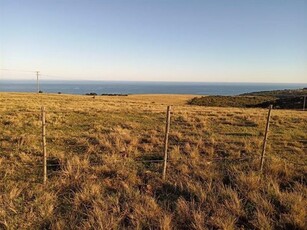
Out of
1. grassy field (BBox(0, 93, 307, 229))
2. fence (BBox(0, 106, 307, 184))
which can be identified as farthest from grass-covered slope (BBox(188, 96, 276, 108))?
grassy field (BBox(0, 93, 307, 229))

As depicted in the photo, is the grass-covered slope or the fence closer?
the fence

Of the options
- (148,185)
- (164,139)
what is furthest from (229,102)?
(148,185)

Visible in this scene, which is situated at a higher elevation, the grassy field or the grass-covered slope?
the grassy field

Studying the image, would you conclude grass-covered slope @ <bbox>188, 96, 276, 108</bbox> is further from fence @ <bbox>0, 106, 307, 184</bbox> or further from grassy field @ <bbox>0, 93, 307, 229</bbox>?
grassy field @ <bbox>0, 93, 307, 229</bbox>

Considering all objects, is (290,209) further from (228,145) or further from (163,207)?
(228,145)

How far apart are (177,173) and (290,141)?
8.23m

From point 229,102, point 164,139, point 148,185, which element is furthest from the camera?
point 229,102

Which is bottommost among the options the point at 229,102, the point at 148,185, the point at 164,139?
the point at 229,102

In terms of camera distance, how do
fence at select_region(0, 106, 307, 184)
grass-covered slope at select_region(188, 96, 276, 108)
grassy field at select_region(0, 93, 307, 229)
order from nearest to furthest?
grassy field at select_region(0, 93, 307, 229), fence at select_region(0, 106, 307, 184), grass-covered slope at select_region(188, 96, 276, 108)

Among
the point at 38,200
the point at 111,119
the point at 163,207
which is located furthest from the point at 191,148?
the point at 111,119

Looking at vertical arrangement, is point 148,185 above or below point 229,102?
above

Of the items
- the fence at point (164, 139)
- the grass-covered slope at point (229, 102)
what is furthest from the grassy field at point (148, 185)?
the grass-covered slope at point (229, 102)

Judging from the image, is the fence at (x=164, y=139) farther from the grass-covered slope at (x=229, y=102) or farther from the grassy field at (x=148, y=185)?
the grass-covered slope at (x=229, y=102)

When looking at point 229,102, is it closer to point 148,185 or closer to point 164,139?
point 164,139
